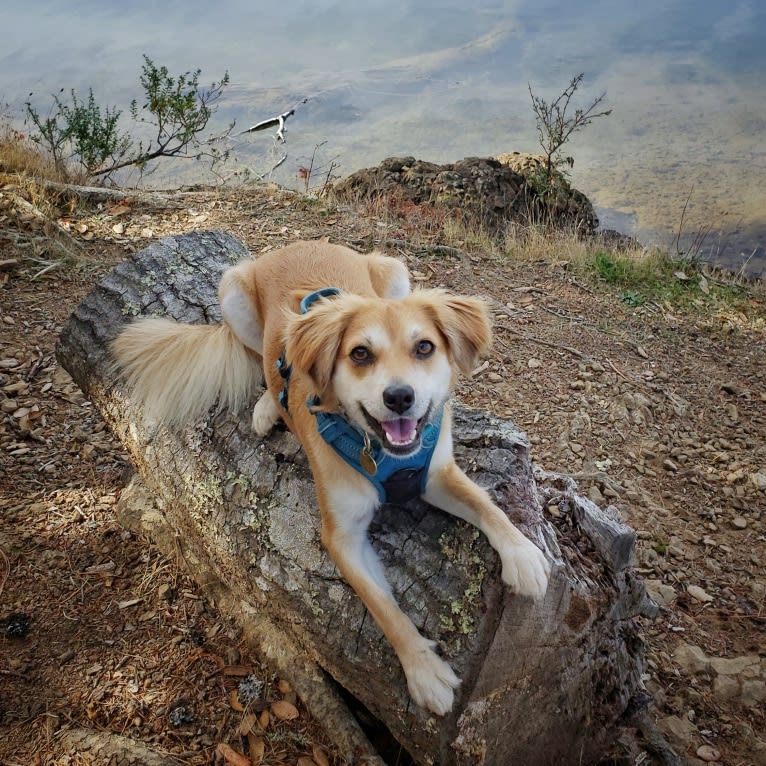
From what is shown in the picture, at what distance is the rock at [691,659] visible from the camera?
3.24 metres

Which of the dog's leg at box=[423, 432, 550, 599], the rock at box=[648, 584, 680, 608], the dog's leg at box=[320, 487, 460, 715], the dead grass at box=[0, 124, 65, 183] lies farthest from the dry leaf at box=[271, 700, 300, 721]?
the dead grass at box=[0, 124, 65, 183]

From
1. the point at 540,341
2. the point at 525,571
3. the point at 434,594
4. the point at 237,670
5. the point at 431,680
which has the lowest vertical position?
the point at 237,670

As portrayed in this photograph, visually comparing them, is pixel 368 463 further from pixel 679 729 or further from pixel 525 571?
pixel 679 729

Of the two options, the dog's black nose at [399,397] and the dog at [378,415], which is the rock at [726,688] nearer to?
the dog at [378,415]

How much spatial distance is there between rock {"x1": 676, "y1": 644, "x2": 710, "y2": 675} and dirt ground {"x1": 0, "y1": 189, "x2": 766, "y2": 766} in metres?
0.01

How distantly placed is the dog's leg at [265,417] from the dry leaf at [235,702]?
43.7 inches

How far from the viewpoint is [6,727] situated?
99.7 inches

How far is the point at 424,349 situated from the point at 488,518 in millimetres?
671

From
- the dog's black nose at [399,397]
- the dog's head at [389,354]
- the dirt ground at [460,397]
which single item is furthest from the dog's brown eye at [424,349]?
the dirt ground at [460,397]

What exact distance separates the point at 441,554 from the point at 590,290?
15.9 feet

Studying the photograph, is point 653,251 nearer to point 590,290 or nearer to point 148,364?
point 590,290

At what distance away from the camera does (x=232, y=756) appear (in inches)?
97.7

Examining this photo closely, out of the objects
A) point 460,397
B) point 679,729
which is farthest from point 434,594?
point 460,397

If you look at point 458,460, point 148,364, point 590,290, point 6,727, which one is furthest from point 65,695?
point 590,290
